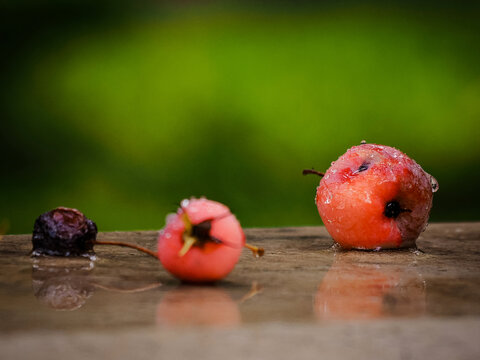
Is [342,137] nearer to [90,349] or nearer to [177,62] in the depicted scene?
[177,62]

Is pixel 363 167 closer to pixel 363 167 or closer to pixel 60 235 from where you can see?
pixel 363 167

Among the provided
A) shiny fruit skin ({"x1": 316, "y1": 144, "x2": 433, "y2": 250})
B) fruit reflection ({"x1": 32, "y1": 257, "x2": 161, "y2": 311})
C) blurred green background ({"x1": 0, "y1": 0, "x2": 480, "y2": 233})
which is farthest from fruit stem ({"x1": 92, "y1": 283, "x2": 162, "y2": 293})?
blurred green background ({"x1": 0, "y1": 0, "x2": 480, "y2": 233})

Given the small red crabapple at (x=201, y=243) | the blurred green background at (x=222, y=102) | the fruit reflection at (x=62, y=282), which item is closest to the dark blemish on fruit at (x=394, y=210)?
the small red crabapple at (x=201, y=243)

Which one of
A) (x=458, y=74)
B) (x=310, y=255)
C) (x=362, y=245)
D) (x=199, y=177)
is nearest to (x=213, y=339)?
(x=310, y=255)

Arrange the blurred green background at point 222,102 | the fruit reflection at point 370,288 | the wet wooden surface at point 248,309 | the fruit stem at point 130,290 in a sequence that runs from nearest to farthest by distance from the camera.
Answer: the wet wooden surface at point 248,309, the fruit reflection at point 370,288, the fruit stem at point 130,290, the blurred green background at point 222,102

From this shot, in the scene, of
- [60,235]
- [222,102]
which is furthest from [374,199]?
[222,102]

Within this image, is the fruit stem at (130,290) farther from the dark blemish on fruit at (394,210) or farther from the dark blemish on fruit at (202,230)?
the dark blemish on fruit at (394,210)
